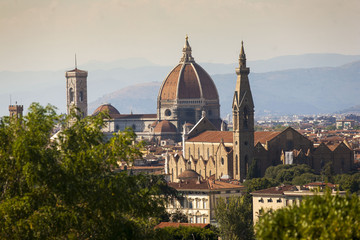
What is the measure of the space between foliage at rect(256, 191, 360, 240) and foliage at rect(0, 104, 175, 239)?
280 inches

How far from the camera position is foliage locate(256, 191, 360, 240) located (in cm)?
2144

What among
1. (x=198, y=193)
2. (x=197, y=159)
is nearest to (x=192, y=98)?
(x=197, y=159)

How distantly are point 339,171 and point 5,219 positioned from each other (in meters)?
67.4

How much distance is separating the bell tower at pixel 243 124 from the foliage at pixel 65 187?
2345 inches

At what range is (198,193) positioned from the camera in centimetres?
6800

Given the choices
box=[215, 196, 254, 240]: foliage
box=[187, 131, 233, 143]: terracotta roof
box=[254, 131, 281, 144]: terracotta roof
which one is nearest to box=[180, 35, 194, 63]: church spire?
box=[187, 131, 233, 143]: terracotta roof

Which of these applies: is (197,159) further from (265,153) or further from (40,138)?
(40,138)

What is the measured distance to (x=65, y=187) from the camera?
27891 millimetres

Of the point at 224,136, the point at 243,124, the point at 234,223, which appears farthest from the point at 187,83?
the point at 234,223

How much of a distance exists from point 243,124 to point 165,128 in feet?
184

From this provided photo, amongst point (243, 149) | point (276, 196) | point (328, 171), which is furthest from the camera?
point (243, 149)

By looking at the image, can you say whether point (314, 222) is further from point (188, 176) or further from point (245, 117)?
point (245, 117)

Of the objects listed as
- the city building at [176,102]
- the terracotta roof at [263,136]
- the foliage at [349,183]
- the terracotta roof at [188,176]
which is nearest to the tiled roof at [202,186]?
the foliage at [349,183]

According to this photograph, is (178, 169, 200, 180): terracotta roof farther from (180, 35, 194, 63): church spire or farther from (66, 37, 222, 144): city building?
(180, 35, 194, 63): church spire
